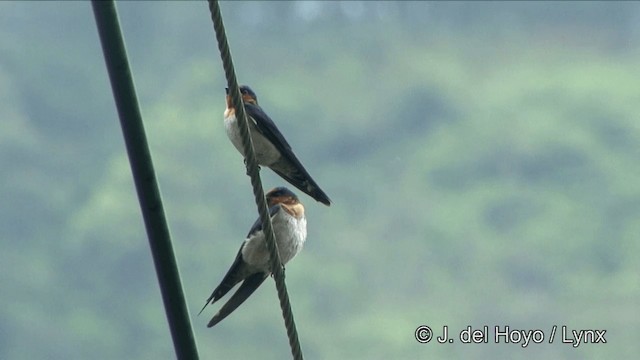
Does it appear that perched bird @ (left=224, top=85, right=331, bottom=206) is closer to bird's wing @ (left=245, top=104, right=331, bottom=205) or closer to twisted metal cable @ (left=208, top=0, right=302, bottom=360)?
bird's wing @ (left=245, top=104, right=331, bottom=205)

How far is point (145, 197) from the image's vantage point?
3443mm

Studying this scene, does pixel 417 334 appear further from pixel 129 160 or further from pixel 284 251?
pixel 129 160

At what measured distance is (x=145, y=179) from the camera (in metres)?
3.45

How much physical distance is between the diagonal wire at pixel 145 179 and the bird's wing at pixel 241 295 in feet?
10.4

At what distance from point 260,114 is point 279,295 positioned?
3.91 metres

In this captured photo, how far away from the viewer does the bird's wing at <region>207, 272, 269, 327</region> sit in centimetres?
703

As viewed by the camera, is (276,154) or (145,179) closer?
(145,179)

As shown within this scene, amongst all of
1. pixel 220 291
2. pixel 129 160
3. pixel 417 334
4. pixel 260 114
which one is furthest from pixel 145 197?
pixel 417 334

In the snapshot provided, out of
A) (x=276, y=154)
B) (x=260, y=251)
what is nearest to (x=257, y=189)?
(x=260, y=251)

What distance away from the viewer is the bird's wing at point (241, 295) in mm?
7029

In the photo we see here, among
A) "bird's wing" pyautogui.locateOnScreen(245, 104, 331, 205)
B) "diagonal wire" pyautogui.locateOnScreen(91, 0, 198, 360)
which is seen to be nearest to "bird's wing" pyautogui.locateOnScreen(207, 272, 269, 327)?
"bird's wing" pyautogui.locateOnScreen(245, 104, 331, 205)

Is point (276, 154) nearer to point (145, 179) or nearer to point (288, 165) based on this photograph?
point (288, 165)

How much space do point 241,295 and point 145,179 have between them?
418 centimetres

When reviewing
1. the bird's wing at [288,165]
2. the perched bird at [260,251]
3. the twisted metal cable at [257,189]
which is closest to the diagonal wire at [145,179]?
the twisted metal cable at [257,189]
